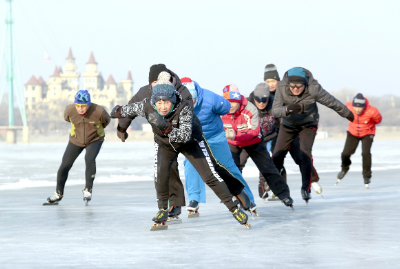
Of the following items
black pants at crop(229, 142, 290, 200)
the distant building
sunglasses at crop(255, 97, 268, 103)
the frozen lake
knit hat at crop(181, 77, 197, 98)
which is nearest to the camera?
the frozen lake

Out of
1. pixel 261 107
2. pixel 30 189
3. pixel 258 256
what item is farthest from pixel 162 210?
pixel 30 189

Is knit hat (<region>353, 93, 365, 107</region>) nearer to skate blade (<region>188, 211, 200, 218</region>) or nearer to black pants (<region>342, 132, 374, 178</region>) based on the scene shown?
black pants (<region>342, 132, 374, 178</region>)

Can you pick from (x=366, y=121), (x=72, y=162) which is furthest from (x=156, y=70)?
(x=366, y=121)

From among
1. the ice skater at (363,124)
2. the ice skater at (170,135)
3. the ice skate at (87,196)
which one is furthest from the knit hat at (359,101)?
the ice skater at (170,135)

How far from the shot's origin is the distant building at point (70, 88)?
183250 mm

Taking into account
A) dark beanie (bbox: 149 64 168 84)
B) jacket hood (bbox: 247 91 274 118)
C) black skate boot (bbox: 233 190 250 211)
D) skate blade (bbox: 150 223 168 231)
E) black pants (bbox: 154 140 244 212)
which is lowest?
skate blade (bbox: 150 223 168 231)

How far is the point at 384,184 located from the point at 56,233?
7.35 metres

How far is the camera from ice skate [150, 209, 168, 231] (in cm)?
555

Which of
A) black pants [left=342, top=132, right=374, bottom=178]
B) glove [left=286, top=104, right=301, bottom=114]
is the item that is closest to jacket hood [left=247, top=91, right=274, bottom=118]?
glove [left=286, top=104, right=301, bottom=114]

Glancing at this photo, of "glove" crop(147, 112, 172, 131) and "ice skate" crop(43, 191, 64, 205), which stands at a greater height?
"glove" crop(147, 112, 172, 131)

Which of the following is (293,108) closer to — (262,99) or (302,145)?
(302,145)

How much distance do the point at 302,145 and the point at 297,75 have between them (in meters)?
0.95

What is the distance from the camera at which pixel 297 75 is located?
23.3 feet

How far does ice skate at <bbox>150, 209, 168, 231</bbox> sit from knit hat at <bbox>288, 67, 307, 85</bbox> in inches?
94.9
